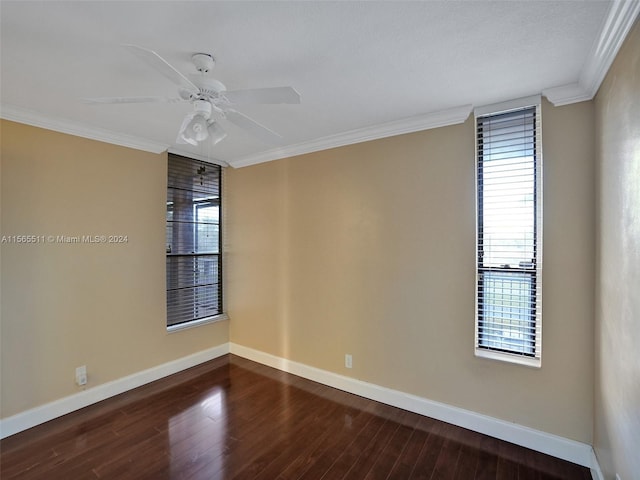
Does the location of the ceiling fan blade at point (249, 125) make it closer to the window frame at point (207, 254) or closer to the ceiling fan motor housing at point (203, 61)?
the ceiling fan motor housing at point (203, 61)

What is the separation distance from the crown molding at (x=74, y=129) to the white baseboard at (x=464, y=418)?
2797mm

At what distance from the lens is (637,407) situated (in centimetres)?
125

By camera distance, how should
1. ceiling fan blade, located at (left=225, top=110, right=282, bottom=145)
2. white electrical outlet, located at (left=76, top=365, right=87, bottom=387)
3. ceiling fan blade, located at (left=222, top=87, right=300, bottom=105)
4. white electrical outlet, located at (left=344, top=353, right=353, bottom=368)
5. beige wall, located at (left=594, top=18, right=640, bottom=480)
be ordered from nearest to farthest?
beige wall, located at (left=594, top=18, right=640, bottom=480)
ceiling fan blade, located at (left=222, top=87, right=300, bottom=105)
ceiling fan blade, located at (left=225, top=110, right=282, bottom=145)
white electrical outlet, located at (left=76, top=365, right=87, bottom=387)
white electrical outlet, located at (left=344, top=353, right=353, bottom=368)

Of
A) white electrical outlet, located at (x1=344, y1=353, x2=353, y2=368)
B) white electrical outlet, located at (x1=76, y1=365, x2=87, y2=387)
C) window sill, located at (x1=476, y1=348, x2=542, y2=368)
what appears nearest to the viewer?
window sill, located at (x1=476, y1=348, x2=542, y2=368)

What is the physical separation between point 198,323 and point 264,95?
3.08m

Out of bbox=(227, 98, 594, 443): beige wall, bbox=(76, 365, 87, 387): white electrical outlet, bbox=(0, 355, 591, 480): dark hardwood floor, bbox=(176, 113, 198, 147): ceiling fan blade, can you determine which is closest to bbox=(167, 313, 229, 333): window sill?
bbox=(227, 98, 594, 443): beige wall

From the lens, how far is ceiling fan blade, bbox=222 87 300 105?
145cm

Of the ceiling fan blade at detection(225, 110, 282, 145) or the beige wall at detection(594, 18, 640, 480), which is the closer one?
the beige wall at detection(594, 18, 640, 480)

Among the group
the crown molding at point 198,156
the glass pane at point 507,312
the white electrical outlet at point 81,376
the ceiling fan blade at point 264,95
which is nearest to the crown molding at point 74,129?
the crown molding at point 198,156

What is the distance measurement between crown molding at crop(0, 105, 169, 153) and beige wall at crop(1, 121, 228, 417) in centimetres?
5

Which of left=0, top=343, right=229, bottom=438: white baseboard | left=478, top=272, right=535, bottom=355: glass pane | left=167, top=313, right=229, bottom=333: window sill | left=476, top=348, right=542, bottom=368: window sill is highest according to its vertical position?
left=478, top=272, right=535, bottom=355: glass pane

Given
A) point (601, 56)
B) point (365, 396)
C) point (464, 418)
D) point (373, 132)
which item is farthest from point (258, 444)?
point (601, 56)

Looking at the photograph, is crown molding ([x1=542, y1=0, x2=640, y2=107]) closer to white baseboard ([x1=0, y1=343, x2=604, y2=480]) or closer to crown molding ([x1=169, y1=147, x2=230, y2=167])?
white baseboard ([x1=0, y1=343, x2=604, y2=480])

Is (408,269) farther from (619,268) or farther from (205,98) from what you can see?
(205,98)
